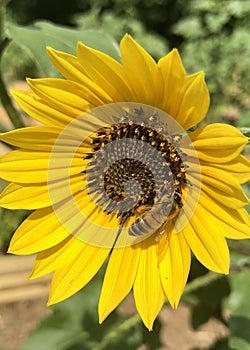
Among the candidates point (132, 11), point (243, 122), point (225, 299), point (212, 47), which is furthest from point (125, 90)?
point (132, 11)

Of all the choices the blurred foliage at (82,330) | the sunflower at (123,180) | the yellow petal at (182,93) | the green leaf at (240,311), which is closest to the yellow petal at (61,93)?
the sunflower at (123,180)

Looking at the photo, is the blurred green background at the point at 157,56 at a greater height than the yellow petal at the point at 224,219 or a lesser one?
lesser

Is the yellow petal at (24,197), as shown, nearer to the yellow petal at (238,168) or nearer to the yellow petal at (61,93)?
the yellow petal at (61,93)

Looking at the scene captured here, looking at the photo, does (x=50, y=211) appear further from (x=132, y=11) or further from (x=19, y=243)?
(x=132, y=11)

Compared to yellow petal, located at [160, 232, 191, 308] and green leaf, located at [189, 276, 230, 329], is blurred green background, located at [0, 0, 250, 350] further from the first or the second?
yellow petal, located at [160, 232, 191, 308]

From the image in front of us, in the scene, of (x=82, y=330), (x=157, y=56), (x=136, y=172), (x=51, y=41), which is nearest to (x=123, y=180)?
(x=136, y=172)

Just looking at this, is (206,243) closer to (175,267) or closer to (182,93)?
(175,267)

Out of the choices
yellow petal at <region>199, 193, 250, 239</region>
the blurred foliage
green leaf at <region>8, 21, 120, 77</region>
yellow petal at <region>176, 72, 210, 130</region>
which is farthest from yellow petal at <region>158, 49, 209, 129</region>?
the blurred foliage

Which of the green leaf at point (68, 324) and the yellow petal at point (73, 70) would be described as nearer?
the yellow petal at point (73, 70)
